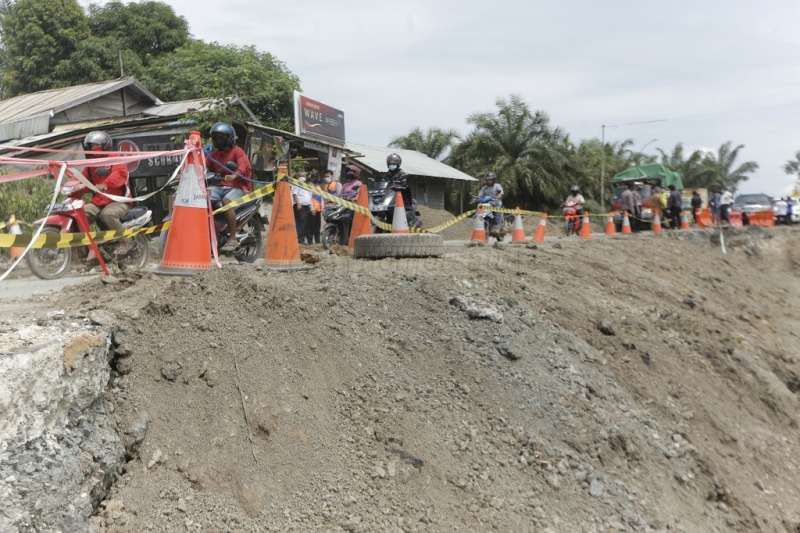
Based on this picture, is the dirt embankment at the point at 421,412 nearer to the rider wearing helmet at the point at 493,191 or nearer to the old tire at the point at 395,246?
the old tire at the point at 395,246

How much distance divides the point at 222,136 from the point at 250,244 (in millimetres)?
1461

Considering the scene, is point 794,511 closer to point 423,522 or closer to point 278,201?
point 423,522

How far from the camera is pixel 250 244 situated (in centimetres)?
832

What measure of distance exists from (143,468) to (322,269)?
3037 mm

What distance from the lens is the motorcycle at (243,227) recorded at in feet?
25.1

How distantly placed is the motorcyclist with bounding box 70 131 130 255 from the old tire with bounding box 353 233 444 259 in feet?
9.02

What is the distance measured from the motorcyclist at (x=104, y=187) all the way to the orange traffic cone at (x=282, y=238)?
6.65 feet

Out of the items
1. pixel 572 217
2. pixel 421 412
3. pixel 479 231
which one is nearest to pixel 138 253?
pixel 421 412

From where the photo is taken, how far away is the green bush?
10.9 m

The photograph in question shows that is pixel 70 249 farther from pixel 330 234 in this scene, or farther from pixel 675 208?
pixel 675 208

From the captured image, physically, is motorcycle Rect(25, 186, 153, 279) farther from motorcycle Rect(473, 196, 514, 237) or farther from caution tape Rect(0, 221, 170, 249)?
motorcycle Rect(473, 196, 514, 237)

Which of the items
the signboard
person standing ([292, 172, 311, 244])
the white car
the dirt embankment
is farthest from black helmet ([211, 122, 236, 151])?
the white car

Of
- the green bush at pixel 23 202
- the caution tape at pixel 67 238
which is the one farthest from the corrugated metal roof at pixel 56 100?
the caution tape at pixel 67 238

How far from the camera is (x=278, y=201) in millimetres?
6535
